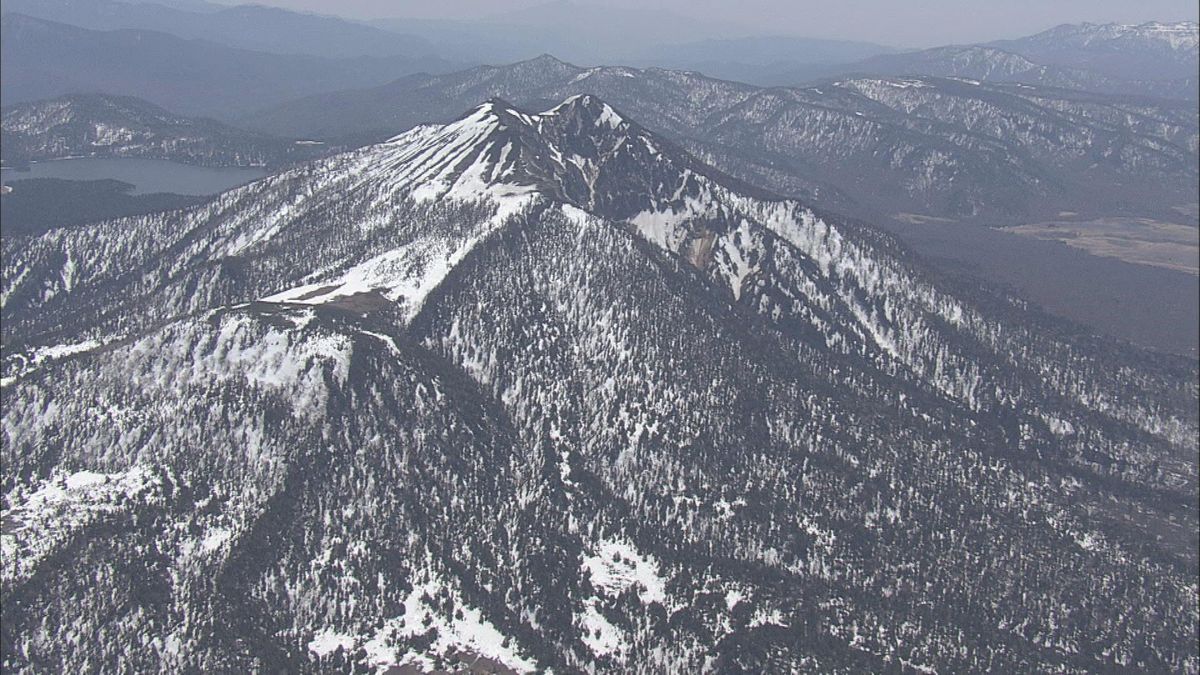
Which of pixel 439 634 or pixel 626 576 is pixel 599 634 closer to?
pixel 626 576

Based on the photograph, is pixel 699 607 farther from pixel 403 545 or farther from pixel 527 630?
pixel 403 545

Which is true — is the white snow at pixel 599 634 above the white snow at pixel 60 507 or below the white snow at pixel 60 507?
below

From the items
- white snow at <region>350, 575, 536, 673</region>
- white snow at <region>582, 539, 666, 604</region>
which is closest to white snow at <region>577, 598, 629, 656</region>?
white snow at <region>582, 539, 666, 604</region>

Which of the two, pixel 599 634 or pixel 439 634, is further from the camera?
pixel 599 634

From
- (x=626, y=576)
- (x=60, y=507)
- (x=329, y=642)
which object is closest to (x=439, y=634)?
(x=329, y=642)

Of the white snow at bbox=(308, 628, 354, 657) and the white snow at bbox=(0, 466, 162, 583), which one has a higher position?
the white snow at bbox=(0, 466, 162, 583)

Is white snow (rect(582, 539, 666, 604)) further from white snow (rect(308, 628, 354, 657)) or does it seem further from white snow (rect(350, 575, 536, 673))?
white snow (rect(308, 628, 354, 657))

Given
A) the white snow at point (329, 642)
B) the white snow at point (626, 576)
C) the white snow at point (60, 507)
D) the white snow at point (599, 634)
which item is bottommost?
the white snow at point (599, 634)

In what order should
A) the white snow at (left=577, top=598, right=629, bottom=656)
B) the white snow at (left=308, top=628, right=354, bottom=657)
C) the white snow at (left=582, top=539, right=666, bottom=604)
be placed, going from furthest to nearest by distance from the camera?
the white snow at (left=582, top=539, right=666, bottom=604)
the white snow at (left=577, top=598, right=629, bottom=656)
the white snow at (left=308, top=628, right=354, bottom=657)

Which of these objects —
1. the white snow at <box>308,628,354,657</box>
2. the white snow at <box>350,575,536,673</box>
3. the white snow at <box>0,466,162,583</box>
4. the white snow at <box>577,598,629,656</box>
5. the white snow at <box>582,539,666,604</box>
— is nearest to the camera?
the white snow at <box>308,628,354,657</box>

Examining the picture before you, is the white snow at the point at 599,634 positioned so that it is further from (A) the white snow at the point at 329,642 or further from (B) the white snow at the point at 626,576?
(A) the white snow at the point at 329,642

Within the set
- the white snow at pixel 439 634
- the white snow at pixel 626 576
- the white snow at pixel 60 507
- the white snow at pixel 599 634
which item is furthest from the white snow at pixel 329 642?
the white snow at pixel 626 576

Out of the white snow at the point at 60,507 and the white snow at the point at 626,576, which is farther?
the white snow at the point at 626,576
